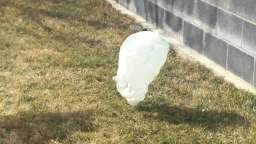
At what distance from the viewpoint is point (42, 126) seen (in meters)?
5.32

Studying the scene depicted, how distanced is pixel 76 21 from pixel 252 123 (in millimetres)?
4072

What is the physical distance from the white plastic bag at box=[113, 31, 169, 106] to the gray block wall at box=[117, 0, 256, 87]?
3.59ft

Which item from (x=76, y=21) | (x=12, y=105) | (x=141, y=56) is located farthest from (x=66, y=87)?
(x=76, y=21)

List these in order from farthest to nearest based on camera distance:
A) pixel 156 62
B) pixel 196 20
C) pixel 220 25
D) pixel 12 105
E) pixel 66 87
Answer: pixel 196 20 → pixel 220 25 → pixel 66 87 → pixel 12 105 → pixel 156 62

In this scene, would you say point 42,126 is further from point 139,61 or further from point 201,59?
point 201,59

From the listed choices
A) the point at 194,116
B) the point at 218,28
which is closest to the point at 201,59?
the point at 218,28

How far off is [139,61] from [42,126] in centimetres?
105

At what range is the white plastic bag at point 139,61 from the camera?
209 inches

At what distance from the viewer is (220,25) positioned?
662cm

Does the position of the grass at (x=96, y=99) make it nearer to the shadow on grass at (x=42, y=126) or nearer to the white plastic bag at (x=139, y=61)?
the shadow on grass at (x=42, y=126)

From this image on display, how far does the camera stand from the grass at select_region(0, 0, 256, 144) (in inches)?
203

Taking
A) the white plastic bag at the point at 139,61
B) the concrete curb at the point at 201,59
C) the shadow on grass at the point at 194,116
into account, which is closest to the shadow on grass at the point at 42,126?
the white plastic bag at the point at 139,61

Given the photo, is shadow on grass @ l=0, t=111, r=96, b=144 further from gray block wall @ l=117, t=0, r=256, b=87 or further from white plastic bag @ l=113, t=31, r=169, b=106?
gray block wall @ l=117, t=0, r=256, b=87

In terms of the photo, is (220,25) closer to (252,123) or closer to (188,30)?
(188,30)
